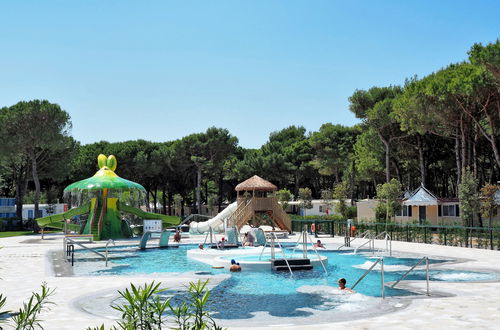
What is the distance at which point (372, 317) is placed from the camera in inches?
407

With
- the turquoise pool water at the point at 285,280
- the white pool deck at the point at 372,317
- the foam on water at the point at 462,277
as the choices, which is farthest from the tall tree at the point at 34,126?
the foam on water at the point at 462,277

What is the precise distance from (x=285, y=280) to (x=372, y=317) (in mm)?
7127

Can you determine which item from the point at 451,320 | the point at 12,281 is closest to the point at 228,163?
the point at 12,281

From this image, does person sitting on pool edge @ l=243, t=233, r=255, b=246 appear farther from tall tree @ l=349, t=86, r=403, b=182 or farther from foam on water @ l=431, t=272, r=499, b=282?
tall tree @ l=349, t=86, r=403, b=182

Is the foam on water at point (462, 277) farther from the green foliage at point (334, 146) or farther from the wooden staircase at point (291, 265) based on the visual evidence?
the green foliage at point (334, 146)

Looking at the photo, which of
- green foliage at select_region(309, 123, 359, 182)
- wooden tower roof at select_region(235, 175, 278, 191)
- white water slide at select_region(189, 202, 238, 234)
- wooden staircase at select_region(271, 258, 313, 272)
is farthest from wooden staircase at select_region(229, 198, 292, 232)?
green foliage at select_region(309, 123, 359, 182)

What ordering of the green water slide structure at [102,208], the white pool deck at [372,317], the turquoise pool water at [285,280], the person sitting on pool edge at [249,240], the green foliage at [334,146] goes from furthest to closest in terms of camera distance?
the green foliage at [334,146]
the green water slide structure at [102,208]
the person sitting on pool edge at [249,240]
the turquoise pool water at [285,280]
the white pool deck at [372,317]

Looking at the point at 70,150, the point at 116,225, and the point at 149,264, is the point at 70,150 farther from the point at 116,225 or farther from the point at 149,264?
the point at 149,264

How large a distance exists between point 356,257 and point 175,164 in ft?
151

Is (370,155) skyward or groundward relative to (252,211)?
skyward

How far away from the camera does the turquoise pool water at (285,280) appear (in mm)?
12180

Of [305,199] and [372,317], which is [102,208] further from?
[305,199]

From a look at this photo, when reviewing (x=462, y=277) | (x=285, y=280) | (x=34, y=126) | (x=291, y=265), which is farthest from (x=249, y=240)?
(x=34, y=126)

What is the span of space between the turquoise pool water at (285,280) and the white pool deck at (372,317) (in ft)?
4.35
